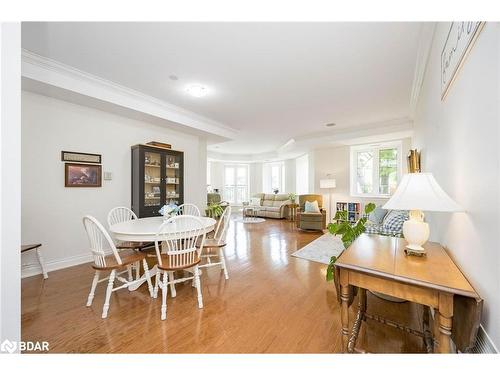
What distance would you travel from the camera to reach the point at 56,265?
2799 mm

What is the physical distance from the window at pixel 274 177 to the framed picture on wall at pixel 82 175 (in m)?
6.86

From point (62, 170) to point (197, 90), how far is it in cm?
223

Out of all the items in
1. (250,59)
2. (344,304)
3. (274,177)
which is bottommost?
→ (344,304)

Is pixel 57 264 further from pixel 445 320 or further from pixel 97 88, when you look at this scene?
pixel 445 320

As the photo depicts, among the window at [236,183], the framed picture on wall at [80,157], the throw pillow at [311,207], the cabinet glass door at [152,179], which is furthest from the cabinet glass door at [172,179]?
the window at [236,183]

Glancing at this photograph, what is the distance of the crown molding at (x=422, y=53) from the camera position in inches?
72.5

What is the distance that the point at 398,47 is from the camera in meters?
2.11

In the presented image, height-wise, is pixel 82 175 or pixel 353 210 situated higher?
pixel 82 175

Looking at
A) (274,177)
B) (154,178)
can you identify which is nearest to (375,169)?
(274,177)

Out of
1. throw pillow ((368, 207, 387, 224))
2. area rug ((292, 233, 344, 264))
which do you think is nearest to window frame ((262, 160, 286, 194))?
area rug ((292, 233, 344, 264))

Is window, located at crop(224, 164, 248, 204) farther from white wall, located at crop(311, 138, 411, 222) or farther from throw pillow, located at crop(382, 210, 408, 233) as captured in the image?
throw pillow, located at crop(382, 210, 408, 233)
